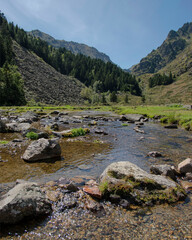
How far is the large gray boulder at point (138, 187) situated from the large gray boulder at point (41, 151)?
436cm

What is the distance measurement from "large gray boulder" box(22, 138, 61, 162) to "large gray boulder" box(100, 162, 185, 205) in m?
4.36

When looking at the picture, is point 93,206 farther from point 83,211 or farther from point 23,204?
point 23,204

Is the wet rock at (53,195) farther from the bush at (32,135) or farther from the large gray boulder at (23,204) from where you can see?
the bush at (32,135)

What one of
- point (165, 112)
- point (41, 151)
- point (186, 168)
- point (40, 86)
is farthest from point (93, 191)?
point (40, 86)

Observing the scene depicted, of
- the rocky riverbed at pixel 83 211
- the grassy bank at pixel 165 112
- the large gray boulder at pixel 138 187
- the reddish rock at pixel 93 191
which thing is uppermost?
the grassy bank at pixel 165 112

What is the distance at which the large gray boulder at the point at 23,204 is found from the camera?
421 cm

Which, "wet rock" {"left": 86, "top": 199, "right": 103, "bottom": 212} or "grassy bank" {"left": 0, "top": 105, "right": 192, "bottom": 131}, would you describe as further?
"grassy bank" {"left": 0, "top": 105, "right": 192, "bottom": 131}

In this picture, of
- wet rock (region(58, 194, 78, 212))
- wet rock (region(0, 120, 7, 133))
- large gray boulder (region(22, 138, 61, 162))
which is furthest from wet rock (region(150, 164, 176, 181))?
wet rock (region(0, 120, 7, 133))

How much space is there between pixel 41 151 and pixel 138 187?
239 inches

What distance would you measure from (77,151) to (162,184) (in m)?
6.80

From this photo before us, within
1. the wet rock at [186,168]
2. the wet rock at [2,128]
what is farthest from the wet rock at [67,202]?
the wet rock at [2,128]

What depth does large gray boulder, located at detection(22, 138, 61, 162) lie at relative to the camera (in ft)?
30.3

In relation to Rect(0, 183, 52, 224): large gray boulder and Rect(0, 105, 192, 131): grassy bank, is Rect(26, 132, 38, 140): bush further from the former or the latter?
Rect(0, 105, 192, 131): grassy bank

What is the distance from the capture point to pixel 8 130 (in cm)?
1762
